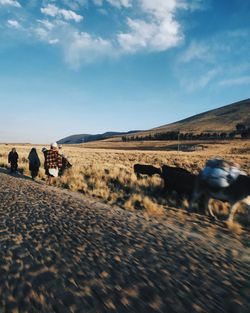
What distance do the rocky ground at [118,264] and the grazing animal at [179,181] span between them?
11.3 feet

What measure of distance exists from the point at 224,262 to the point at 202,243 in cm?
116

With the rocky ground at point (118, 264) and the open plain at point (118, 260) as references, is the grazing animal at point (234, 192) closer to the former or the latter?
the open plain at point (118, 260)

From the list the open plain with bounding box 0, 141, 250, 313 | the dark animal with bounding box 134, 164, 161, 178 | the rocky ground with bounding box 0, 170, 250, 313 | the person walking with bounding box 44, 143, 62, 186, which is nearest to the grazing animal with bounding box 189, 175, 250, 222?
the open plain with bounding box 0, 141, 250, 313

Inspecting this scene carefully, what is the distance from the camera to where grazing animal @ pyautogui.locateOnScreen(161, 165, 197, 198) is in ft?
41.9

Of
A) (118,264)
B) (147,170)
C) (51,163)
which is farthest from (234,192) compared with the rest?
(51,163)

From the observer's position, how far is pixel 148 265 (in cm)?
542

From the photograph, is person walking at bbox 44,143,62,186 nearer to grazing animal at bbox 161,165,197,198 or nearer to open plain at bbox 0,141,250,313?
grazing animal at bbox 161,165,197,198

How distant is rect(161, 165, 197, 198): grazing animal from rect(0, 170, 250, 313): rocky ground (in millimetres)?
3440

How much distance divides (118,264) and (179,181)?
8.17 metres

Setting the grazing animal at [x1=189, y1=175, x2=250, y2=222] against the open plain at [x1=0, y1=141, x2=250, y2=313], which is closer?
the open plain at [x1=0, y1=141, x2=250, y2=313]

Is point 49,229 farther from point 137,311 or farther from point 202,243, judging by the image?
point 137,311

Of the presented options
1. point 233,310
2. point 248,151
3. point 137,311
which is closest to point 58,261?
point 137,311

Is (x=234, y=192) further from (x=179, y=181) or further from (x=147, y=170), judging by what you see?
(x=147, y=170)

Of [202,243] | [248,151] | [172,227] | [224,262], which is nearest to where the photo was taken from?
[224,262]
